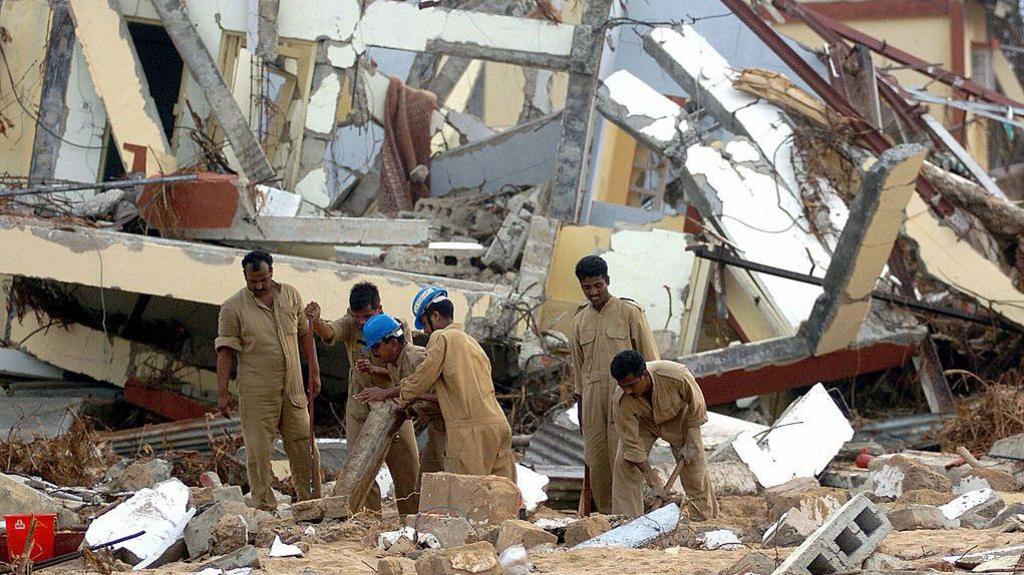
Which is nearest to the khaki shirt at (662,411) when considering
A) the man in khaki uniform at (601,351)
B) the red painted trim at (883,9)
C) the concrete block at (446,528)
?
the man in khaki uniform at (601,351)

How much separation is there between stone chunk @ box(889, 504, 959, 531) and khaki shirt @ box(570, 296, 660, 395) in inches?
63.5

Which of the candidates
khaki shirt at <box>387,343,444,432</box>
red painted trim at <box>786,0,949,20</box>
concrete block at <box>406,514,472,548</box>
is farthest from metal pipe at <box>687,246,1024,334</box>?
red painted trim at <box>786,0,949,20</box>

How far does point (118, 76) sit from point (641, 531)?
29.9 ft

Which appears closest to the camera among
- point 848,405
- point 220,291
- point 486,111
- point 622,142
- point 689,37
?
point 220,291

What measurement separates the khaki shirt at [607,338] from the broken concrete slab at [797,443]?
6.31 ft

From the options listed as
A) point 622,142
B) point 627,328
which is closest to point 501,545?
point 627,328

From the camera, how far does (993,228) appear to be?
14.1m

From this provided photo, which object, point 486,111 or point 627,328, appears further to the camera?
point 486,111

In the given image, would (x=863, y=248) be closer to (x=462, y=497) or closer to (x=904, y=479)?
(x=904, y=479)

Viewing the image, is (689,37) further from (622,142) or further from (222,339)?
(222,339)

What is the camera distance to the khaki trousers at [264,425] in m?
8.33

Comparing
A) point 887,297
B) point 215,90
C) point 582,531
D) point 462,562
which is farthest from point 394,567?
point 215,90

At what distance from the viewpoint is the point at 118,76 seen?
14.2 meters

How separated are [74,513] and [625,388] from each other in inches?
111
